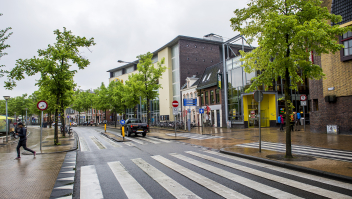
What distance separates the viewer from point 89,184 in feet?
20.3

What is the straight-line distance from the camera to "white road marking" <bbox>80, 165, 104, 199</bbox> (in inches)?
210

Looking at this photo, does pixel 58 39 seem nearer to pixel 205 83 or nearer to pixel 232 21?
pixel 232 21

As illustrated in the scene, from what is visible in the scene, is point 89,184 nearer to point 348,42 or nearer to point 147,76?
point 348,42

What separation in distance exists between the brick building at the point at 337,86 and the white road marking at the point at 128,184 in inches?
623

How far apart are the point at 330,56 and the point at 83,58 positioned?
17.6m

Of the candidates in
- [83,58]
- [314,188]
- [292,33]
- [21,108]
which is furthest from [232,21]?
[21,108]

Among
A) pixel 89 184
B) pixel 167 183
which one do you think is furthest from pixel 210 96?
pixel 89 184

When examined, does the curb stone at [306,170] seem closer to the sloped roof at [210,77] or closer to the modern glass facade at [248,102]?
the modern glass facade at [248,102]

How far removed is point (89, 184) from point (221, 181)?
10.8 feet

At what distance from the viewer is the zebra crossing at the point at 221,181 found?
5.14 metres

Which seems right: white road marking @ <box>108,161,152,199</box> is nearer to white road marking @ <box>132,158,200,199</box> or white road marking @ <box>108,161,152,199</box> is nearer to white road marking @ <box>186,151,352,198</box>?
white road marking @ <box>132,158,200,199</box>

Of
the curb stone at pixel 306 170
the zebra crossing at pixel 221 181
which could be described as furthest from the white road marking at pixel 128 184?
the curb stone at pixel 306 170

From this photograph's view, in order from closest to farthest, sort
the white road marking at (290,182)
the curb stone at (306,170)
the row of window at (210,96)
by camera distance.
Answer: the white road marking at (290,182) < the curb stone at (306,170) < the row of window at (210,96)

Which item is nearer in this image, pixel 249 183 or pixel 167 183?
pixel 249 183
